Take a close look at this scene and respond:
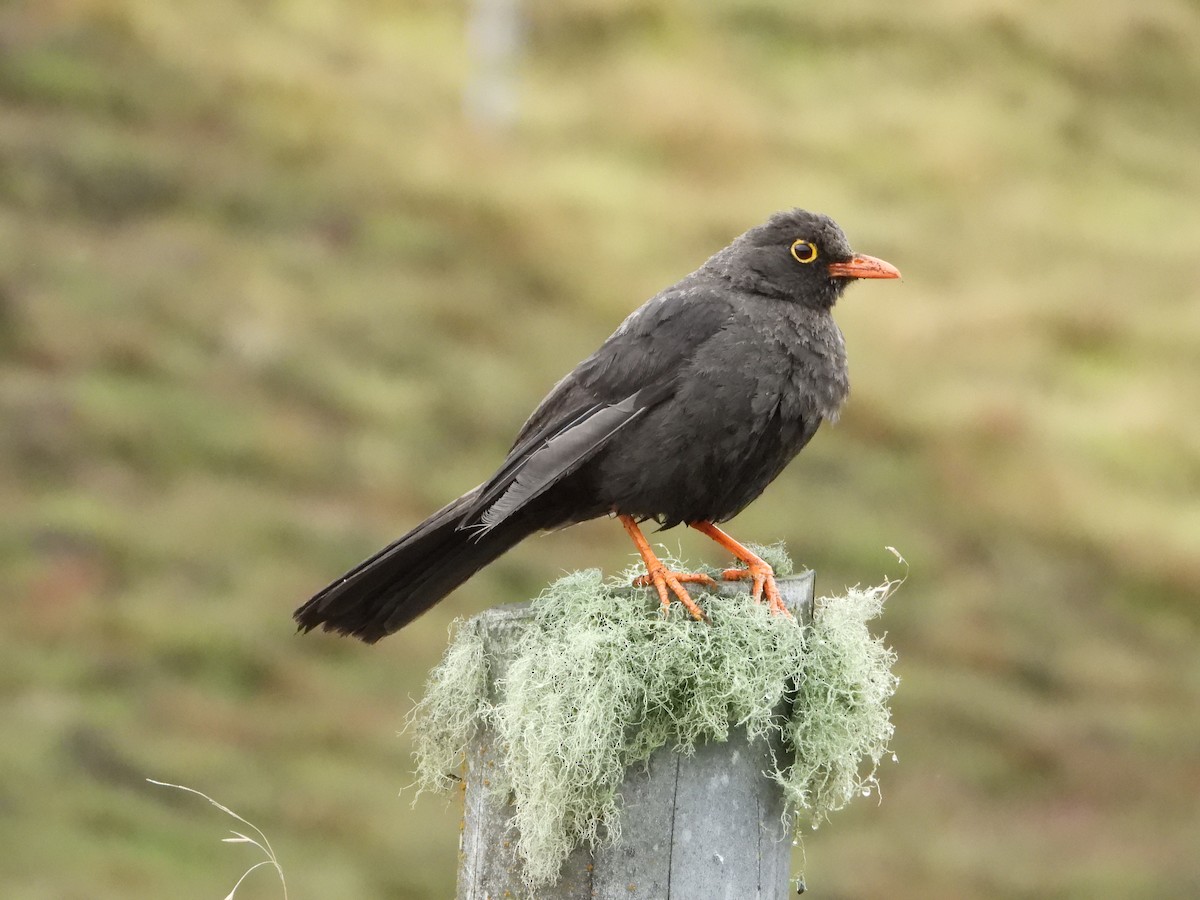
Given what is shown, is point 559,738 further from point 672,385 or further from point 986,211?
point 986,211

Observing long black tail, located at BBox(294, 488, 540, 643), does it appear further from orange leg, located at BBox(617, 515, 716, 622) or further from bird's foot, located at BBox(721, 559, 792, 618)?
bird's foot, located at BBox(721, 559, 792, 618)

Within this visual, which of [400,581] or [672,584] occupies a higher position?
[400,581]

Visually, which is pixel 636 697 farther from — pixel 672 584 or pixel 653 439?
pixel 653 439

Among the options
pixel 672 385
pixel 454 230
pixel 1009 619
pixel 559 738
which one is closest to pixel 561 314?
pixel 454 230

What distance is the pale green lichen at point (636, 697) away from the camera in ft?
11.2

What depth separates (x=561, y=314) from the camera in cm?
1698

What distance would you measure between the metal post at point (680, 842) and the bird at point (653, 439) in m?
1.12

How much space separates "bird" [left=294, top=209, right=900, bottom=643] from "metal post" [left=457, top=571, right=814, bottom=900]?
1122mm

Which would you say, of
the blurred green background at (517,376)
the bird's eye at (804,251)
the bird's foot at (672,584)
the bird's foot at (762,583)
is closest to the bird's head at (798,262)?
the bird's eye at (804,251)

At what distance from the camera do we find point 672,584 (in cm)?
409

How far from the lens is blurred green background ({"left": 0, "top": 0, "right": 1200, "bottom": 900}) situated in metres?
10.9

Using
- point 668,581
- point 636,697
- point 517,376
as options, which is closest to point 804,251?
point 668,581

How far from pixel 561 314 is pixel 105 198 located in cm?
542

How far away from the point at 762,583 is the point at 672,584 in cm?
26
